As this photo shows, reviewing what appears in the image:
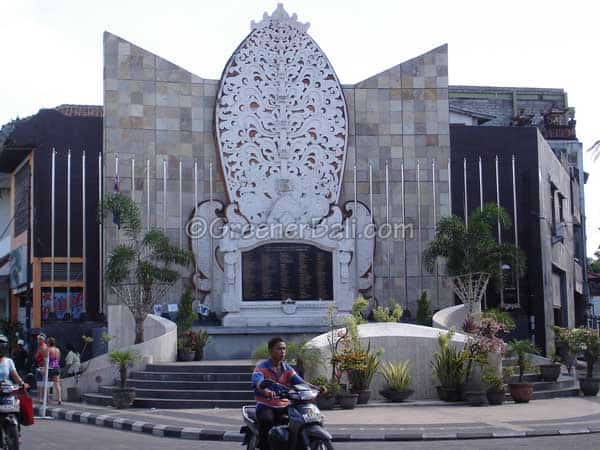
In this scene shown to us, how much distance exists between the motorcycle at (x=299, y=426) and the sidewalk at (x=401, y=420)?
164 inches

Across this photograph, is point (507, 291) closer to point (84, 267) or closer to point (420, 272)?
point (420, 272)

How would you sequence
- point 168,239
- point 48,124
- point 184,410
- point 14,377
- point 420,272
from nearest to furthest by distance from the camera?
point 14,377 < point 184,410 < point 168,239 < point 420,272 < point 48,124

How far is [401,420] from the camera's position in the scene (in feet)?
52.4

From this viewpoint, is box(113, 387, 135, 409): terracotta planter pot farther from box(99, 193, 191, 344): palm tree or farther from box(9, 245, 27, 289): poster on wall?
box(9, 245, 27, 289): poster on wall

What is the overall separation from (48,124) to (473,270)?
12970 mm

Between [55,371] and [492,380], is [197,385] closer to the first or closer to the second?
[55,371]

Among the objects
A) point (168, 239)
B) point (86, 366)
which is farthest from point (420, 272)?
point (86, 366)

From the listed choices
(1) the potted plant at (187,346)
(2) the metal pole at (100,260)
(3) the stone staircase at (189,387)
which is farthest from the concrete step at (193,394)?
(2) the metal pole at (100,260)

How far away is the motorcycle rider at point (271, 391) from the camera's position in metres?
10.1

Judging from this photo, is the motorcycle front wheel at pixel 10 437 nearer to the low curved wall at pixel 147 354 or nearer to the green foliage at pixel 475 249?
the low curved wall at pixel 147 354

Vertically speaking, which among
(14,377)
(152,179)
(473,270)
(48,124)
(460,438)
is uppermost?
(48,124)

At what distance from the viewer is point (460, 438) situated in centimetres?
1401

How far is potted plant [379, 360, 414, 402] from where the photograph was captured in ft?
62.3

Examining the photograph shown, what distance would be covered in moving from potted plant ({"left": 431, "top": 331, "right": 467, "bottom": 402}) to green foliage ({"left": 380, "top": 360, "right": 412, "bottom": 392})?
2.05ft
